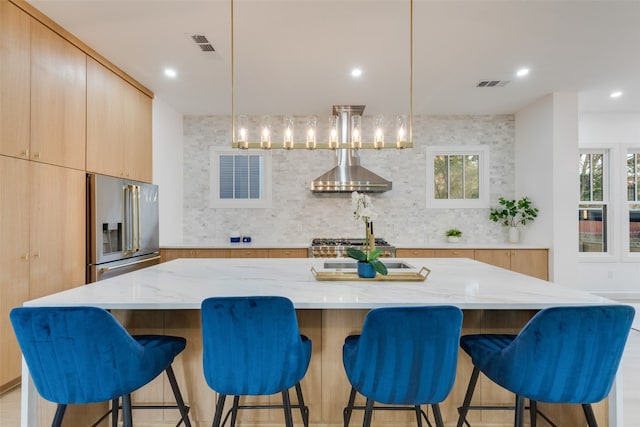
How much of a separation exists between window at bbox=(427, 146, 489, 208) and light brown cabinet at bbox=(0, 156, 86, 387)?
4.41m

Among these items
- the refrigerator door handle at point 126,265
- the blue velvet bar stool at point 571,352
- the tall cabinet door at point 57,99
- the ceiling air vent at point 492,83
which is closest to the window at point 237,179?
the refrigerator door handle at point 126,265

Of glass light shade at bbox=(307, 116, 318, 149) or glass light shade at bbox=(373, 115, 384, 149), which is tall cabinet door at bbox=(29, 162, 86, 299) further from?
glass light shade at bbox=(373, 115, 384, 149)

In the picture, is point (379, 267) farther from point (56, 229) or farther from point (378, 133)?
point (56, 229)

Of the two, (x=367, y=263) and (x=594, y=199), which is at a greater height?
(x=594, y=199)

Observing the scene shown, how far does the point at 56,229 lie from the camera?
279 centimetres

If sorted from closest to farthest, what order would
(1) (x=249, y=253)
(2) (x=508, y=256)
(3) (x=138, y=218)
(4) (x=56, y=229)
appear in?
(4) (x=56, y=229) → (3) (x=138, y=218) → (2) (x=508, y=256) → (1) (x=249, y=253)

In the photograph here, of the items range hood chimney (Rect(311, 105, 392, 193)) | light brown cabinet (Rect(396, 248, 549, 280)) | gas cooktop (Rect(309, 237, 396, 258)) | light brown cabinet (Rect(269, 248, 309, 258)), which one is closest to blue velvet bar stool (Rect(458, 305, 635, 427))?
gas cooktop (Rect(309, 237, 396, 258))

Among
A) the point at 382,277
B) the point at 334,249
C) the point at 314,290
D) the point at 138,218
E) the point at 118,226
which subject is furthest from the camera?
the point at 334,249

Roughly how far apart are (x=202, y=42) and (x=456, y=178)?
3.96m

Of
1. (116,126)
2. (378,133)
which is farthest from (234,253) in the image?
(378,133)

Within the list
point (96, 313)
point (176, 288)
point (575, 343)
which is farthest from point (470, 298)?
point (96, 313)

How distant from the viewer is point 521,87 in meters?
4.02

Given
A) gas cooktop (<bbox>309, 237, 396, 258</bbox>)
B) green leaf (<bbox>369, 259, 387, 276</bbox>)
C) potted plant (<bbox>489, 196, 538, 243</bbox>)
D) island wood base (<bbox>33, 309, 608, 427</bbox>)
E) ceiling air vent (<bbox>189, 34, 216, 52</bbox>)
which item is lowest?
island wood base (<bbox>33, 309, 608, 427</bbox>)

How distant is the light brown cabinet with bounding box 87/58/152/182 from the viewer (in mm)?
3277
